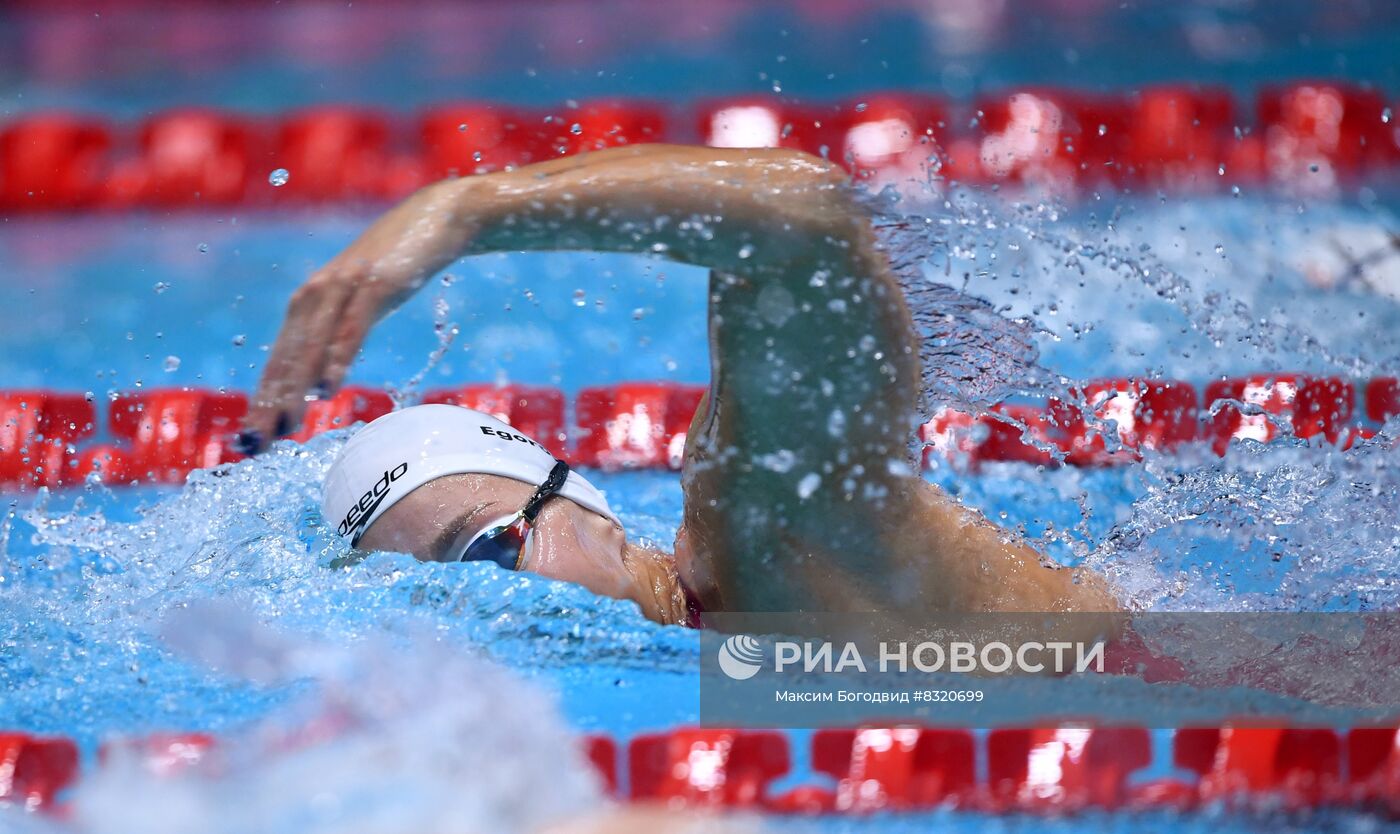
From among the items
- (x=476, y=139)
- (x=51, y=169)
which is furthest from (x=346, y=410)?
(x=51, y=169)

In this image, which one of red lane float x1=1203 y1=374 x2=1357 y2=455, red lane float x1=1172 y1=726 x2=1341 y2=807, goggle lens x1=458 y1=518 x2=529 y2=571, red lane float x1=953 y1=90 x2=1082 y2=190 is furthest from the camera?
red lane float x1=953 y1=90 x2=1082 y2=190

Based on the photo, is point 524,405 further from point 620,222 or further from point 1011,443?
point 620,222

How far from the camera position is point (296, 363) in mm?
1237

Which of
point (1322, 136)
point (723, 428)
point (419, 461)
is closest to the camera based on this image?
point (723, 428)

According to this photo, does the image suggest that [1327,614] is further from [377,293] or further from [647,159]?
[377,293]

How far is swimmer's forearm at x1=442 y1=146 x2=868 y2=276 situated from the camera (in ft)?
4.47

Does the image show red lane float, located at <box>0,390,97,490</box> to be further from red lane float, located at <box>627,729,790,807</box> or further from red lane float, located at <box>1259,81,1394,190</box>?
red lane float, located at <box>1259,81,1394,190</box>

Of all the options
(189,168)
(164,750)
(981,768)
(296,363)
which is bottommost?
(981,768)

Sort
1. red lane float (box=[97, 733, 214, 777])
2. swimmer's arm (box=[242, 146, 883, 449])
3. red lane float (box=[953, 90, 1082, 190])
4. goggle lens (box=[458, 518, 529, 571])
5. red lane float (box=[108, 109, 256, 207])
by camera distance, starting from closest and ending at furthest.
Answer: red lane float (box=[97, 733, 214, 777])
swimmer's arm (box=[242, 146, 883, 449])
goggle lens (box=[458, 518, 529, 571])
red lane float (box=[953, 90, 1082, 190])
red lane float (box=[108, 109, 256, 207])

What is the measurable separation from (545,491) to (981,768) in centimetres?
71

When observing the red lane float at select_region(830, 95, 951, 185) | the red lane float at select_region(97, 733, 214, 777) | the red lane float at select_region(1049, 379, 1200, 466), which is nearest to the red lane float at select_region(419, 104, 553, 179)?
the red lane float at select_region(830, 95, 951, 185)

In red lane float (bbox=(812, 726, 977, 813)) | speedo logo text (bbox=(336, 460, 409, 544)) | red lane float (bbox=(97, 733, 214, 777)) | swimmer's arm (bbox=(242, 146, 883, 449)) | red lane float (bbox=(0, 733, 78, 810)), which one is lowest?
red lane float (bbox=(812, 726, 977, 813))

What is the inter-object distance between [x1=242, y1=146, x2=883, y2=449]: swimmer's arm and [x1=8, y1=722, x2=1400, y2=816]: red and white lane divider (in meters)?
0.70

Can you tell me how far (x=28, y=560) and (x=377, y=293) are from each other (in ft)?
5.14
